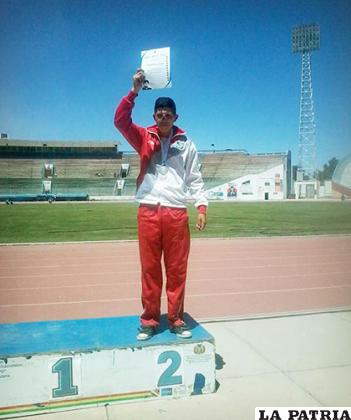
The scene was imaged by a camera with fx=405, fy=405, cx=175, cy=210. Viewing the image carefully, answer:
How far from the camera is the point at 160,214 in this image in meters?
3.01

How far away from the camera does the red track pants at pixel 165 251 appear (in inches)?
118

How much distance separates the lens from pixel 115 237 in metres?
12.6

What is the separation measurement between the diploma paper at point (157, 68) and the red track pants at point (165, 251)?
88 centimetres

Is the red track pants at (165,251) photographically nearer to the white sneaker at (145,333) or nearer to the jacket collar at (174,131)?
the white sneaker at (145,333)

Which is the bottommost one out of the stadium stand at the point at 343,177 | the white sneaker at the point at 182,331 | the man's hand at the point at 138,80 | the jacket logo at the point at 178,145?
the white sneaker at the point at 182,331

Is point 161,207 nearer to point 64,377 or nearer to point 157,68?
point 157,68

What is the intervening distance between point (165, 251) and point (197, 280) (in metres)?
3.57

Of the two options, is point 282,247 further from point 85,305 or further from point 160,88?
point 160,88

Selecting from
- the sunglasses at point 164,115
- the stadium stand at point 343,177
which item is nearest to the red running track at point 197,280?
the stadium stand at point 343,177

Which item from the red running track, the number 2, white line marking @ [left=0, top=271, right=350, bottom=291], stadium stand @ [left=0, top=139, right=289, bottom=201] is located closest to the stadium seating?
stadium stand @ [left=0, top=139, right=289, bottom=201]

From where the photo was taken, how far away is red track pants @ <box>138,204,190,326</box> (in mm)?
3008

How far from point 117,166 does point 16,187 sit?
547 inches

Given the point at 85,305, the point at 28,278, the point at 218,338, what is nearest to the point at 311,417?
the point at 218,338

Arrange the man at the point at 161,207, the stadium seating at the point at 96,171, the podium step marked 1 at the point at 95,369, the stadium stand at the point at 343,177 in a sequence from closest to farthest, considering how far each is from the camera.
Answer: the podium step marked 1 at the point at 95,369 < the man at the point at 161,207 < the stadium stand at the point at 343,177 < the stadium seating at the point at 96,171
